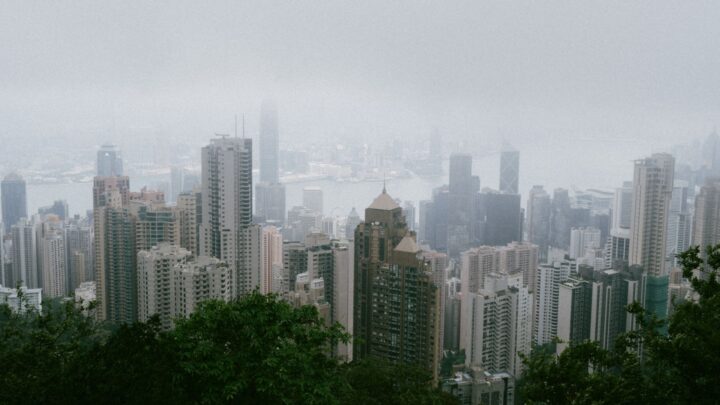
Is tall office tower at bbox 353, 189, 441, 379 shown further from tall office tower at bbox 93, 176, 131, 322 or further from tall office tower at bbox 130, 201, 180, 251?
tall office tower at bbox 130, 201, 180, 251

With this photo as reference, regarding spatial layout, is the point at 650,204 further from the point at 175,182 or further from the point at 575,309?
the point at 175,182

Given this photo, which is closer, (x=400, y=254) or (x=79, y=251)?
(x=400, y=254)

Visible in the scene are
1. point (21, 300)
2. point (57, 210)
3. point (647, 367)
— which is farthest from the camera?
point (57, 210)

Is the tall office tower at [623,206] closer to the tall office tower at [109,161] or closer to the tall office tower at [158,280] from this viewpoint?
the tall office tower at [158,280]

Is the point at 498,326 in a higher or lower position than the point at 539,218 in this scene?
lower

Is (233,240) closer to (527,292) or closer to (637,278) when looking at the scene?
(527,292)

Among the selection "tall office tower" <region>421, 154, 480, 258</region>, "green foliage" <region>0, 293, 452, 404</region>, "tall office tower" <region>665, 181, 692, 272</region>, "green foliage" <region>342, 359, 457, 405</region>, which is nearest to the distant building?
"green foliage" <region>0, 293, 452, 404</region>

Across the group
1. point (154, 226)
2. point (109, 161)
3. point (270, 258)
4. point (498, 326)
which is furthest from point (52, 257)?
point (498, 326)
